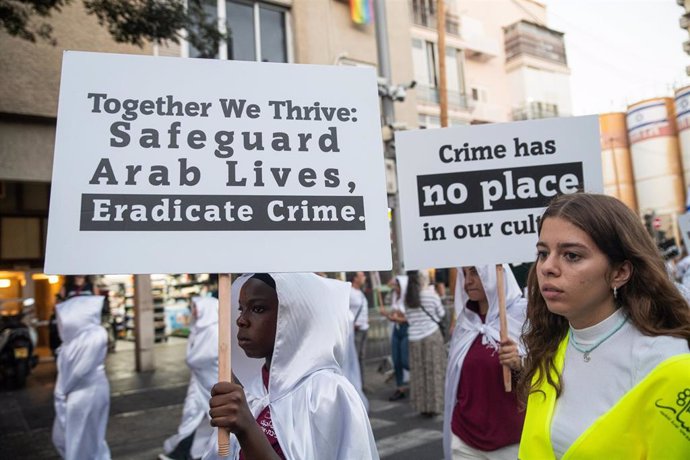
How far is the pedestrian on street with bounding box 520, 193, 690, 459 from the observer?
1667mm

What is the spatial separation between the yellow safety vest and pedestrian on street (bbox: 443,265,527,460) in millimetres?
1527

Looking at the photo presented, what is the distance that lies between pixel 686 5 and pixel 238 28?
28.1ft

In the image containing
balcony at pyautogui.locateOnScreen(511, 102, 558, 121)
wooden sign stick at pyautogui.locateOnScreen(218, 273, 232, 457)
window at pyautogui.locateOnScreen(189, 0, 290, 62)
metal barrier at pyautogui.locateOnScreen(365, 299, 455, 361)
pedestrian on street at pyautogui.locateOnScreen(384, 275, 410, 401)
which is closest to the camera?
wooden sign stick at pyautogui.locateOnScreen(218, 273, 232, 457)

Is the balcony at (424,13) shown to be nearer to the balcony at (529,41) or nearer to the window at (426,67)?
the window at (426,67)

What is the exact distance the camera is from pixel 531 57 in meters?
33.3

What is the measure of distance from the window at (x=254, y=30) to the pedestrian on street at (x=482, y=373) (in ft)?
31.4

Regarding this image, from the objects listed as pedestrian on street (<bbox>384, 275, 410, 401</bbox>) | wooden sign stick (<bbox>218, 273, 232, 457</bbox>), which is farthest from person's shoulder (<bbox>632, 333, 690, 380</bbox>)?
pedestrian on street (<bbox>384, 275, 410, 401</bbox>)

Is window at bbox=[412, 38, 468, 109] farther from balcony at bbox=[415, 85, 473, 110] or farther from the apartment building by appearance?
the apartment building

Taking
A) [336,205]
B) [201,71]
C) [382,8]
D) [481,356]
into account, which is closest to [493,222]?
[481,356]

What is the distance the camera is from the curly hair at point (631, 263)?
1747mm

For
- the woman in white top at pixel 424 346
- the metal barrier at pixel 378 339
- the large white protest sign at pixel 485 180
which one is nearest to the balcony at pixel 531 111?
the metal barrier at pixel 378 339

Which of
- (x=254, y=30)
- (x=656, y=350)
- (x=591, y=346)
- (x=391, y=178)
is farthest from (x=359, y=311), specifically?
(x=656, y=350)

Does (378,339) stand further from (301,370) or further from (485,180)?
(301,370)

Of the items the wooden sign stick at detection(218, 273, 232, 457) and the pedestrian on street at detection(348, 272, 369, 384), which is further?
the pedestrian on street at detection(348, 272, 369, 384)
